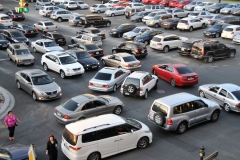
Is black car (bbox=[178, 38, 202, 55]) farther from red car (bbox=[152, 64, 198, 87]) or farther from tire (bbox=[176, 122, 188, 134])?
tire (bbox=[176, 122, 188, 134])

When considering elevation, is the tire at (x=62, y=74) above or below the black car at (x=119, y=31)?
below

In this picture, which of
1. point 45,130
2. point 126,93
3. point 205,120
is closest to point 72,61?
point 126,93

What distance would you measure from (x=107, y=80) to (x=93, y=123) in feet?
27.8

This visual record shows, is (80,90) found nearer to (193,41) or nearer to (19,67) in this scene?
(19,67)

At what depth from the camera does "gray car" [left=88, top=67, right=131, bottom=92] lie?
22.7 m

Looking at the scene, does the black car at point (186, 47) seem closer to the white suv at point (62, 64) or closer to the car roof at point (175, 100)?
the white suv at point (62, 64)

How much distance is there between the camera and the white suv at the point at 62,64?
25.7 metres

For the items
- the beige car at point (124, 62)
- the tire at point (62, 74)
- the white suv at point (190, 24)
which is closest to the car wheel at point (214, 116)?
the beige car at point (124, 62)

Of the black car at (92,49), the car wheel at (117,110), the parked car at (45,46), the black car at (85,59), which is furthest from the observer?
the parked car at (45,46)

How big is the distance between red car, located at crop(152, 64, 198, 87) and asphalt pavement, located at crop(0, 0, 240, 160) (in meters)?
0.43

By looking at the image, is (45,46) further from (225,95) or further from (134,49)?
(225,95)

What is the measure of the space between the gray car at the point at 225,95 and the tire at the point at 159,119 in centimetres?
514

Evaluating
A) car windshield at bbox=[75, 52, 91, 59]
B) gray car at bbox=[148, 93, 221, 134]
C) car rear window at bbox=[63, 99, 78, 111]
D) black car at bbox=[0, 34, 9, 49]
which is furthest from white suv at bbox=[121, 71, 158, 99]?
black car at bbox=[0, 34, 9, 49]

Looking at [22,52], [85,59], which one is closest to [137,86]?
[85,59]
